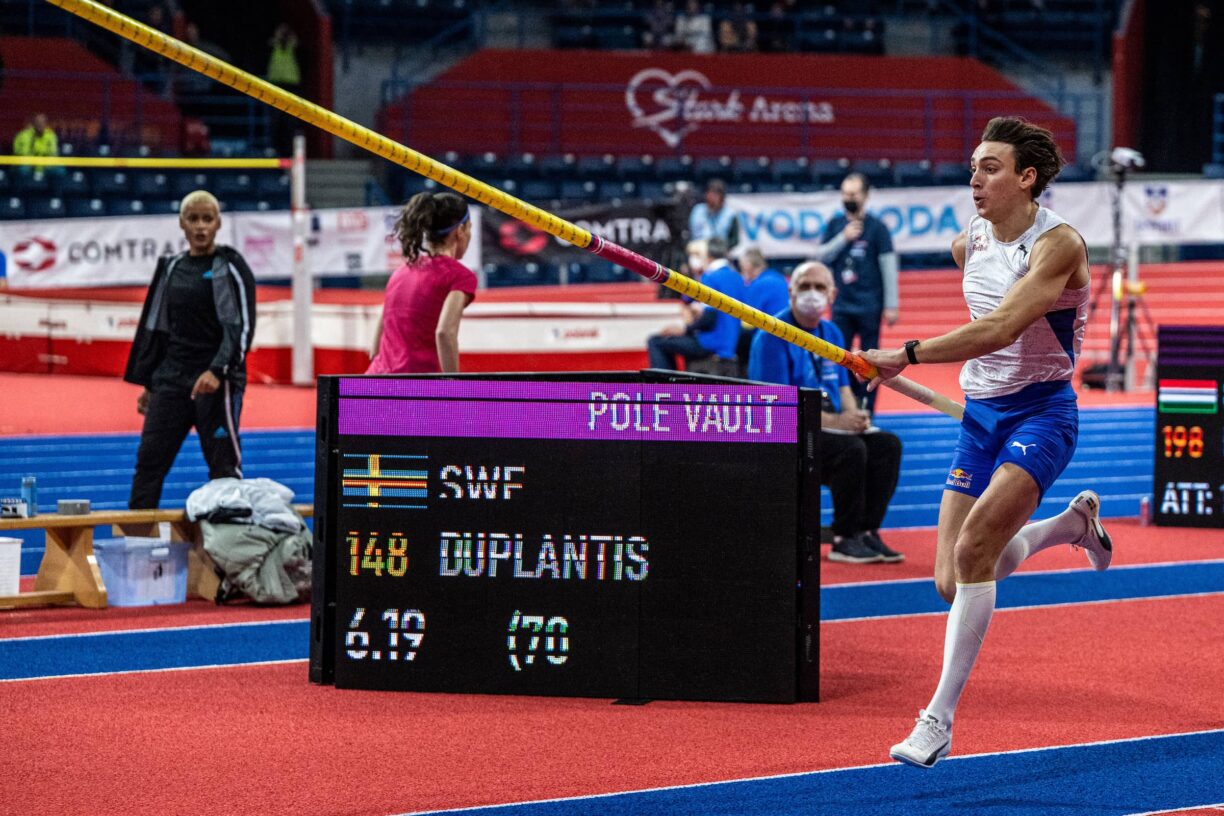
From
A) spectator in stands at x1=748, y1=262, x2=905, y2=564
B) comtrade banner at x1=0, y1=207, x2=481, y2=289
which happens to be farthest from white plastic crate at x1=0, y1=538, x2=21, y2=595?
comtrade banner at x1=0, y1=207, x2=481, y2=289

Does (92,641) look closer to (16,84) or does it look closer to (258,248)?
(258,248)

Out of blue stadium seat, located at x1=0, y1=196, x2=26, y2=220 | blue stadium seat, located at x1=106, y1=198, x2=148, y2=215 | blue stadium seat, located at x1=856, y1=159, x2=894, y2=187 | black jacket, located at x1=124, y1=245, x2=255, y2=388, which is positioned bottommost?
black jacket, located at x1=124, y1=245, x2=255, y2=388

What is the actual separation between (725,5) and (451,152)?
6.45 m

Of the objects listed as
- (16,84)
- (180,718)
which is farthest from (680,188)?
(180,718)

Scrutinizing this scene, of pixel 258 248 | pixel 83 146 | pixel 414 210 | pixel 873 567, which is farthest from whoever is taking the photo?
pixel 83 146

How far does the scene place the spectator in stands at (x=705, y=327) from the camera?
13.1m

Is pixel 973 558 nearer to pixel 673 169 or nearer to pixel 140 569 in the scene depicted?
pixel 140 569

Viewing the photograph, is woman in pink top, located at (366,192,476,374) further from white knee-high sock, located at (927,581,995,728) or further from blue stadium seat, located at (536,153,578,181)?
blue stadium seat, located at (536,153,578,181)

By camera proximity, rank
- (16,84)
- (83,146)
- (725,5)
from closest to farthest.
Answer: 1. (83,146)
2. (16,84)
3. (725,5)

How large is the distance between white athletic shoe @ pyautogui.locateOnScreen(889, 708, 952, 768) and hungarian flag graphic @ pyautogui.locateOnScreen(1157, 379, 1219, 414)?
5.80 m

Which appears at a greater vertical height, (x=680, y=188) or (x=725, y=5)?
(x=725, y=5)

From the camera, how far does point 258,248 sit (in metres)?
18.7

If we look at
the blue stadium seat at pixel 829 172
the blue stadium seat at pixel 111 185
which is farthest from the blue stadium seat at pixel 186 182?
the blue stadium seat at pixel 829 172

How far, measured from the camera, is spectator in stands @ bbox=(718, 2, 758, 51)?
28.1m
